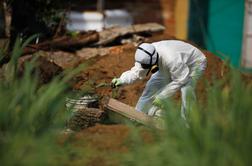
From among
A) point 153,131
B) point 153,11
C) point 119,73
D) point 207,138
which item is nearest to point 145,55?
point 153,131

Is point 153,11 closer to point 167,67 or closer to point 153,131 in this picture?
point 167,67

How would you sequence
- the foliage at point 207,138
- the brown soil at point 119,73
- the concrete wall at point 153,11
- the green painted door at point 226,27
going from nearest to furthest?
1. the foliage at point 207,138
2. the brown soil at point 119,73
3. the green painted door at point 226,27
4. the concrete wall at point 153,11

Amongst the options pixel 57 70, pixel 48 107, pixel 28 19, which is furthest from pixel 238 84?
pixel 28 19

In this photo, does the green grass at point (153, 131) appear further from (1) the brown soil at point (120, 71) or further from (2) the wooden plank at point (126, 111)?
(1) the brown soil at point (120, 71)

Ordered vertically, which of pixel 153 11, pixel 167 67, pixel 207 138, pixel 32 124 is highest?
pixel 207 138

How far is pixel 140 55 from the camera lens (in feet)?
24.3

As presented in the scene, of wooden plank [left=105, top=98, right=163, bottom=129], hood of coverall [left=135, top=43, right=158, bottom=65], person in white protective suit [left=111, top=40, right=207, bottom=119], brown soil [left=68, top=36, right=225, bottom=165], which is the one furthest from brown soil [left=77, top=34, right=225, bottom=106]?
hood of coverall [left=135, top=43, right=158, bottom=65]

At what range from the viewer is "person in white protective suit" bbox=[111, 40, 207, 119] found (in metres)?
7.48

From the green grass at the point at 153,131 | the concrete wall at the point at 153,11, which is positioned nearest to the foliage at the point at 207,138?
the green grass at the point at 153,131

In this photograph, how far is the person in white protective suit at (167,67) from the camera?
24.6 ft

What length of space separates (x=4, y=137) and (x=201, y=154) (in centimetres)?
144

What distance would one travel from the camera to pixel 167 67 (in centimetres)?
771

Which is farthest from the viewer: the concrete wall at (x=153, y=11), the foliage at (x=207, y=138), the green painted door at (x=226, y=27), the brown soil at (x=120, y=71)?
the concrete wall at (x=153, y=11)

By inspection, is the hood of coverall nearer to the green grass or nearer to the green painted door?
the green grass
